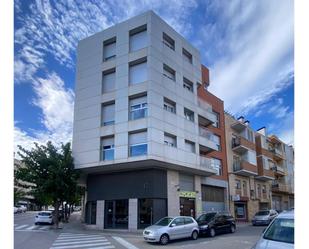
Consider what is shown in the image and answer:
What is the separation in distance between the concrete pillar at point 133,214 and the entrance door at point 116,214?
55 centimetres

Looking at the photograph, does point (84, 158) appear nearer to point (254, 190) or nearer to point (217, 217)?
point (217, 217)

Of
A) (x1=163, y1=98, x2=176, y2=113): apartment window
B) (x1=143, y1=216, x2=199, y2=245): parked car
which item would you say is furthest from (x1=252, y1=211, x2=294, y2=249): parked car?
(x1=163, y1=98, x2=176, y2=113): apartment window

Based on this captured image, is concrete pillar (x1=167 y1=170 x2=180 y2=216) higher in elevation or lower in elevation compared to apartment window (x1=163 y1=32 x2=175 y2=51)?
lower

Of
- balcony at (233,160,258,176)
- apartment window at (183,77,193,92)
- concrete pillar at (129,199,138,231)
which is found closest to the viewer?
concrete pillar at (129,199,138,231)

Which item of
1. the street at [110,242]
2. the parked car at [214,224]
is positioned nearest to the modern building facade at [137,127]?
the street at [110,242]

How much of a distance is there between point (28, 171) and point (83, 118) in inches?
223

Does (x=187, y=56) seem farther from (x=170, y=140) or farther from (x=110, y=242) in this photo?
(x=110, y=242)

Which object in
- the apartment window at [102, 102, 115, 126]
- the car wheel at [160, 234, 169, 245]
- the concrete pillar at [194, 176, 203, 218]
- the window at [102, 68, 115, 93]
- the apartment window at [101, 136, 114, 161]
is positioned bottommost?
the car wheel at [160, 234, 169, 245]

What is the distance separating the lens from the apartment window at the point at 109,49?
24570mm

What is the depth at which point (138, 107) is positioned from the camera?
22.0m

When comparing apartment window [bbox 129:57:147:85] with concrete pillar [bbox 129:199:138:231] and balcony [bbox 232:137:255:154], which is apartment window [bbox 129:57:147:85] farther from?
balcony [bbox 232:137:255:154]

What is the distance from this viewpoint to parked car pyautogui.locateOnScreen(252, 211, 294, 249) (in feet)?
17.4

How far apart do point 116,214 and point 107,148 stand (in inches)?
193
